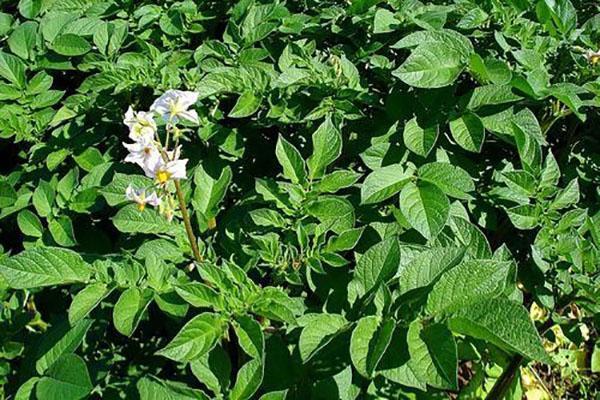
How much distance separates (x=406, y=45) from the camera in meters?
1.67

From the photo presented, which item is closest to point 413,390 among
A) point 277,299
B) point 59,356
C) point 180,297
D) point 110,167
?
point 277,299

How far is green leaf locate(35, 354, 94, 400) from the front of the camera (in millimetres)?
1349

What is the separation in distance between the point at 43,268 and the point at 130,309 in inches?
7.1

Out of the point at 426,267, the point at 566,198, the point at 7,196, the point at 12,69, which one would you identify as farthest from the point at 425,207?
the point at 12,69

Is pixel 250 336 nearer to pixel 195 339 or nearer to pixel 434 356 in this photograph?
pixel 195 339

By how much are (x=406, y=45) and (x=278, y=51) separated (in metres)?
0.49

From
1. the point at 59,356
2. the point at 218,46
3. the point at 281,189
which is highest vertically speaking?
the point at 218,46

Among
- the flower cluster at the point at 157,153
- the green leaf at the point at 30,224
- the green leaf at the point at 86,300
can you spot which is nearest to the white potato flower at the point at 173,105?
the flower cluster at the point at 157,153

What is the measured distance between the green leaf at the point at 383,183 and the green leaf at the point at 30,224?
2.54ft

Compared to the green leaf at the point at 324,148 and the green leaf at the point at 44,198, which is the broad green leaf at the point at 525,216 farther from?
the green leaf at the point at 44,198

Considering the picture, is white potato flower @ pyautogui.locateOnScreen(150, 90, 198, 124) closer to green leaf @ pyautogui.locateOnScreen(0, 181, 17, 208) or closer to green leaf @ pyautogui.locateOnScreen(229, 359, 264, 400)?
green leaf @ pyautogui.locateOnScreen(229, 359, 264, 400)

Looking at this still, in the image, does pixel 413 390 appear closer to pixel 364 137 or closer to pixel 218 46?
pixel 364 137

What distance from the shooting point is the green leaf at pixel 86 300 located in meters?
1.34

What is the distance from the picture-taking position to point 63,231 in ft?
5.71
